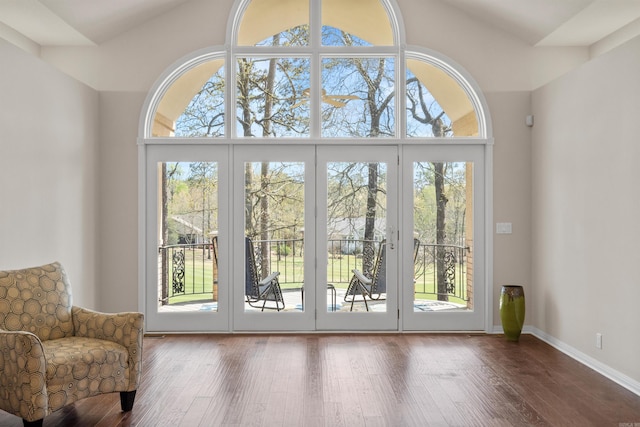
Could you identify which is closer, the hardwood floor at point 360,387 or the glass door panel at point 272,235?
the hardwood floor at point 360,387

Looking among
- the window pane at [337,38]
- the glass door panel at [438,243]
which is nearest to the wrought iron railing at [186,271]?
the glass door panel at [438,243]

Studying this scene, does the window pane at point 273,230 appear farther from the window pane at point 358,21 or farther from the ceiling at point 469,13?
the ceiling at point 469,13

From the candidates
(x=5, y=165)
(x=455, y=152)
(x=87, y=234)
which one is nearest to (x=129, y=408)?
(x=5, y=165)

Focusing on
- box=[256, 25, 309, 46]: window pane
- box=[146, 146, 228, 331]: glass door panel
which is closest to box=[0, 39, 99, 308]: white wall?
box=[146, 146, 228, 331]: glass door panel

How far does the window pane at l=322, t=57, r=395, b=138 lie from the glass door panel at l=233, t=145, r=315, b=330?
459 mm

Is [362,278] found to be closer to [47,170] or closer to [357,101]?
[357,101]

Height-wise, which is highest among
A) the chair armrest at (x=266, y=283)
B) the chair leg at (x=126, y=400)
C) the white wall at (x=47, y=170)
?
the white wall at (x=47, y=170)

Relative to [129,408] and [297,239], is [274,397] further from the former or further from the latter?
[297,239]

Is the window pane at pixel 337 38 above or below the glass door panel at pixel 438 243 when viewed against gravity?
above

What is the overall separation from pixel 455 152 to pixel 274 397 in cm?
333

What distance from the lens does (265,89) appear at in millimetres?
5836

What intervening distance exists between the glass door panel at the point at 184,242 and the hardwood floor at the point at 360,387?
0.39m

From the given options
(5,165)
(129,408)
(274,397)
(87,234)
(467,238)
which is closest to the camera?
(129,408)

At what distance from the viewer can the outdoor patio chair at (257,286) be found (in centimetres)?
577
